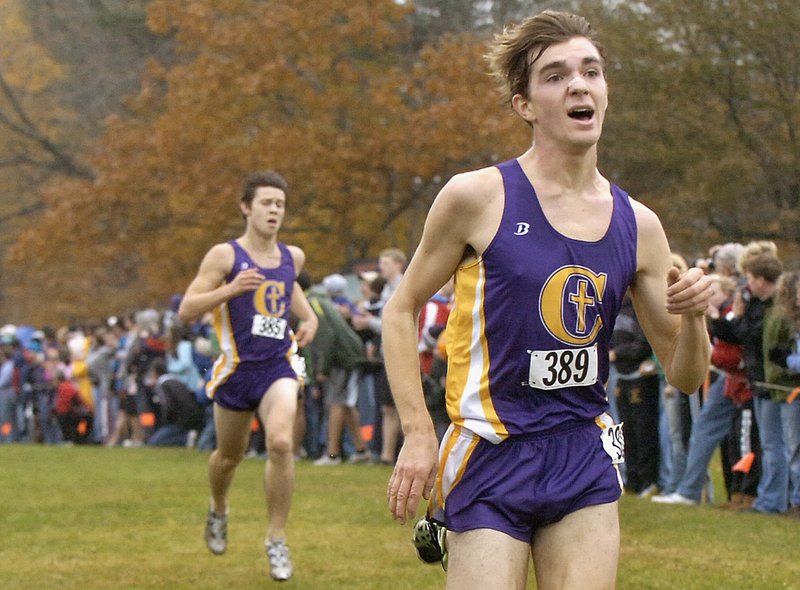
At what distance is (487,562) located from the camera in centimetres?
425

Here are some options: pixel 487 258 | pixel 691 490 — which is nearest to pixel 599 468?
pixel 487 258

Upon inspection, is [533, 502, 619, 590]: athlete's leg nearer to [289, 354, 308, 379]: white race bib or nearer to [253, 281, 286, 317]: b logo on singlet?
[289, 354, 308, 379]: white race bib

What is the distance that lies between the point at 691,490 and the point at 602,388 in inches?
299

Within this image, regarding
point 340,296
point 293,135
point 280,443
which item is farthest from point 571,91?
point 293,135

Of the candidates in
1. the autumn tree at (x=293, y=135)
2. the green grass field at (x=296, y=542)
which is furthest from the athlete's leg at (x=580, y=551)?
the autumn tree at (x=293, y=135)

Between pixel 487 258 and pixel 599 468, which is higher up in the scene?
pixel 487 258

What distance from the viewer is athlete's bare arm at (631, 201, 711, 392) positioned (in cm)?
453

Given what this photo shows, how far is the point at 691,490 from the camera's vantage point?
11.9 meters

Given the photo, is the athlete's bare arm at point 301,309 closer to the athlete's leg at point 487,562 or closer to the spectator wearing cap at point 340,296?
the athlete's leg at point 487,562

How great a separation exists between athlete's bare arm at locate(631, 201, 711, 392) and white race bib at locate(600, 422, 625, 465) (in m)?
0.25

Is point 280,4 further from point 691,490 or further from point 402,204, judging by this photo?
point 691,490

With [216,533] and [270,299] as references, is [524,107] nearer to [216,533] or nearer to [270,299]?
[270,299]

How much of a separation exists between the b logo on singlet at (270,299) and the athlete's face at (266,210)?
36 centimetres

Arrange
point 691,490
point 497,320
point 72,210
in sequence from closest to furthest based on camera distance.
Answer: point 497,320, point 691,490, point 72,210
